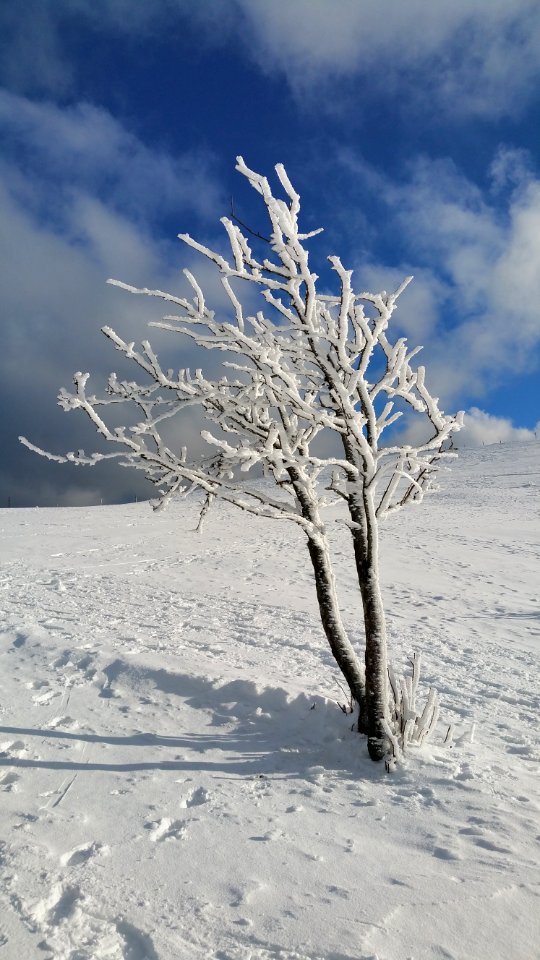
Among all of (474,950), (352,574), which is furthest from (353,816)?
(352,574)

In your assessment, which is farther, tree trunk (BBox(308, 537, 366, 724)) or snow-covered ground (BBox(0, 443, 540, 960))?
tree trunk (BBox(308, 537, 366, 724))

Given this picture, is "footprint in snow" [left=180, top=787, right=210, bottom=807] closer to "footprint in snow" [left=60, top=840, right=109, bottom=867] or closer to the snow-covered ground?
the snow-covered ground

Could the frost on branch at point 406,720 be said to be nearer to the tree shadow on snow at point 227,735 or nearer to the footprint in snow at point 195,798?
the tree shadow on snow at point 227,735

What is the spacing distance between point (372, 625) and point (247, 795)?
2.06 meters

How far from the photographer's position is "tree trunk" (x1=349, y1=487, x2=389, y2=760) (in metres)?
5.61

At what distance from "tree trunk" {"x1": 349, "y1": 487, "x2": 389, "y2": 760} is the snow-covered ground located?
0.34 meters

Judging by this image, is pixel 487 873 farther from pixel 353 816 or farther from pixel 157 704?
pixel 157 704

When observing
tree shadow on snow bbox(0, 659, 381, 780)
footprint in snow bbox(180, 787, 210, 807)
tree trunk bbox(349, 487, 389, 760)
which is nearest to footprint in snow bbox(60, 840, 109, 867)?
footprint in snow bbox(180, 787, 210, 807)

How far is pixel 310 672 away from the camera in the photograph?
29.1 ft

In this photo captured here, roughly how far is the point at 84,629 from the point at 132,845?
22.6 feet

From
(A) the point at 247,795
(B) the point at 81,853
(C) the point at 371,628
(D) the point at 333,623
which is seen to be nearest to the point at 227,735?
(A) the point at 247,795

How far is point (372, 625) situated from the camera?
572cm

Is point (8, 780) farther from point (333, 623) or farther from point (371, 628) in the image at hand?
point (371, 628)

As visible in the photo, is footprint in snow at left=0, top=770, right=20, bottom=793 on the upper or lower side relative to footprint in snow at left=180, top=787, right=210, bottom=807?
lower
